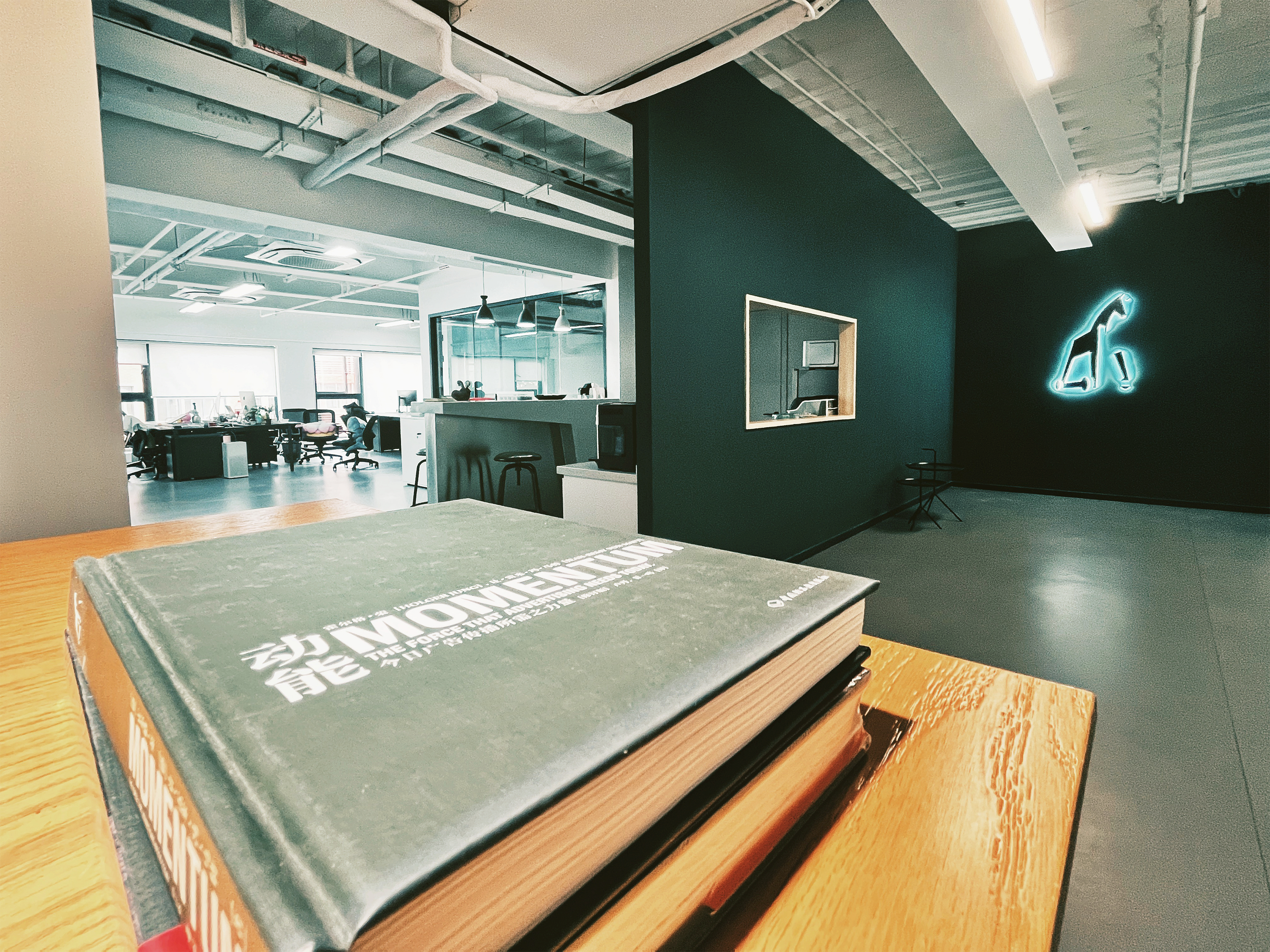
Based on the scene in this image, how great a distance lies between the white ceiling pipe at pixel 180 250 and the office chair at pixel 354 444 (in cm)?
401

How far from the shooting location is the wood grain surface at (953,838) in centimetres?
29

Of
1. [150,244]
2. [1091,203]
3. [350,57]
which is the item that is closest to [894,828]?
[350,57]

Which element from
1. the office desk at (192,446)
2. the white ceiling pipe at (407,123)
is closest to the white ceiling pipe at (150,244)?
the office desk at (192,446)

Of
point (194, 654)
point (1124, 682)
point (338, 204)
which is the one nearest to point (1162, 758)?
point (1124, 682)

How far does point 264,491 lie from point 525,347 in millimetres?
5336

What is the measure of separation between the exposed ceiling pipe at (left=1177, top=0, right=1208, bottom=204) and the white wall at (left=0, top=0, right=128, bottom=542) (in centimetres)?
492

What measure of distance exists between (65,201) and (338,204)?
20.7 ft

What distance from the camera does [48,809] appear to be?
1.02ft

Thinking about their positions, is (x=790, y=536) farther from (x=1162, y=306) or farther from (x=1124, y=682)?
(x=1162, y=306)

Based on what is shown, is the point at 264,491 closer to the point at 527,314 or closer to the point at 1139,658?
the point at 527,314

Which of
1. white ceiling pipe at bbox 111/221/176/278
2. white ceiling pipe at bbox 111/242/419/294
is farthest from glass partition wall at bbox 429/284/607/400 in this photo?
white ceiling pipe at bbox 111/221/176/278

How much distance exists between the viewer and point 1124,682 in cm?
286

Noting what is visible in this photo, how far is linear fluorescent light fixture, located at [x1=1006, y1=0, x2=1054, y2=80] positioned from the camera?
8.87ft

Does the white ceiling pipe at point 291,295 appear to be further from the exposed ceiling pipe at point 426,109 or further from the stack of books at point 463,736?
the stack of books at point 463,736
